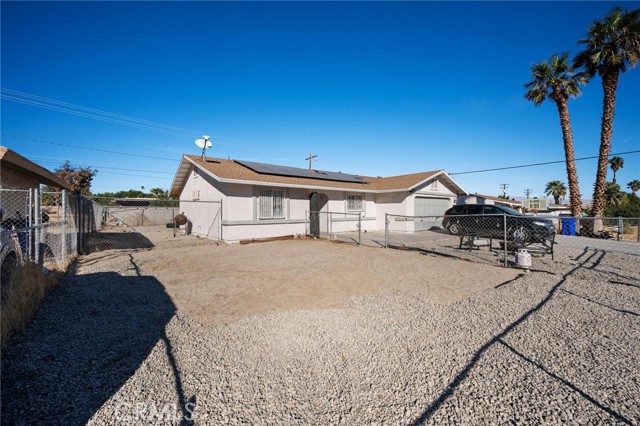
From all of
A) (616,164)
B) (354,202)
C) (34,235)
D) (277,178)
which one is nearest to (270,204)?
(277,178)

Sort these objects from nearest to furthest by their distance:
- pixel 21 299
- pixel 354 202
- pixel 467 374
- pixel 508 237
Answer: pixel 467 374
pixel 21 299
pixel 508 237
pixel 354 202

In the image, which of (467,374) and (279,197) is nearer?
(467,374)

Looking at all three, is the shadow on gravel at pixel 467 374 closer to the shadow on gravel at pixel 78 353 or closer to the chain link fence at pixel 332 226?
the shadow on gravel at pixel 78 353

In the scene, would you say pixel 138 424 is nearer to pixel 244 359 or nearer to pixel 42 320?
pixel 244 359

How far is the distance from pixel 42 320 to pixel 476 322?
Answer: 670 centimetres

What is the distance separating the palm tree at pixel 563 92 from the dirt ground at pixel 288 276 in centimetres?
1555

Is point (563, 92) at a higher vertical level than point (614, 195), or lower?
higher

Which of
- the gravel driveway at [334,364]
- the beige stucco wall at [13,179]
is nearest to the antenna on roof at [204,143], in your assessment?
the beige stucco wall at [13,179]

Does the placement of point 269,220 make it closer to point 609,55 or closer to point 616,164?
point 609,55

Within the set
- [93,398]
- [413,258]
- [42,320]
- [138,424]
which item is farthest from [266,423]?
[413,258]

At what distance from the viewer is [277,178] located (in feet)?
49.1

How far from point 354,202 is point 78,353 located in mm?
16554

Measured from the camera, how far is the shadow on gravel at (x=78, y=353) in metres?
2.53

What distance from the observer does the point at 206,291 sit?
6258 millimetres
